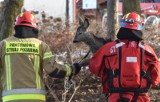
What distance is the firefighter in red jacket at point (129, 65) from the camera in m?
4.64

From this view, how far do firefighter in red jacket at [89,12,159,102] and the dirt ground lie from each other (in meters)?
3.11

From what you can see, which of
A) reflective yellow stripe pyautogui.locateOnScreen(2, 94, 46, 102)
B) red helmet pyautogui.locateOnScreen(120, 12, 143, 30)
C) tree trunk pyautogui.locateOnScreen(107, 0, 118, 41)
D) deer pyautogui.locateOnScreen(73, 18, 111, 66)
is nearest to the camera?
reflective yellow stripe pyautogui.locateOnScreen(2, 94, 46, 102)

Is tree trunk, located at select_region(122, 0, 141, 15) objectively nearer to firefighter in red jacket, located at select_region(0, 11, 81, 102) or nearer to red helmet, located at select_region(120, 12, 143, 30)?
red helmet, located at select_region(120, 12, 143, 30)

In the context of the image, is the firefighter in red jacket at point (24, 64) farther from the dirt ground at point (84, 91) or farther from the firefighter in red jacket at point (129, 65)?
the dirt ground at point (84, 91)

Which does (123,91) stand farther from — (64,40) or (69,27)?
(69,27)

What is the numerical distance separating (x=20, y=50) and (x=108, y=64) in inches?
41.2

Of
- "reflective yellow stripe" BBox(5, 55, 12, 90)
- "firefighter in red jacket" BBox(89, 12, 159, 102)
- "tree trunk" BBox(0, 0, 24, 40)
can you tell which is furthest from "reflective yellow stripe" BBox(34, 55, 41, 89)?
"tree trunk" BBox(0, 0, 24, 40)

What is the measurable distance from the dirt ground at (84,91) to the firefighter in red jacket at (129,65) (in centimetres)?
311

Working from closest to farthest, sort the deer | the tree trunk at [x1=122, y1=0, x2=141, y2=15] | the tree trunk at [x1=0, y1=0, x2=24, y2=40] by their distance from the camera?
the deer
the tree trunk at [x1=0, y1=0, x2=24, y2=40]
the tree trunk at [x1=122, y1=0, x2=141, y2=15]

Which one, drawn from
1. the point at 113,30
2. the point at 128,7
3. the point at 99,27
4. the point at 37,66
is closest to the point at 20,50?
the point at 37,66

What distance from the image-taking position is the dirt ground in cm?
823

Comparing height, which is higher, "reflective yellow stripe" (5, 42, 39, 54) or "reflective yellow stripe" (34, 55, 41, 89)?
"reflective yellow stripe" (5, 42, 39, 54)

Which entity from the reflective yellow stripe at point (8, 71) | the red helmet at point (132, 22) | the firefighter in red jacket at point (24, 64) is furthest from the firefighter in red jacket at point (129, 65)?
the reflective yellow stripe at point (8, 71)

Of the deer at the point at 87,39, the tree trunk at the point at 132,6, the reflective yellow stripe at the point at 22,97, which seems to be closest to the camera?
the reflective yellow stripe at the point at 22,97
